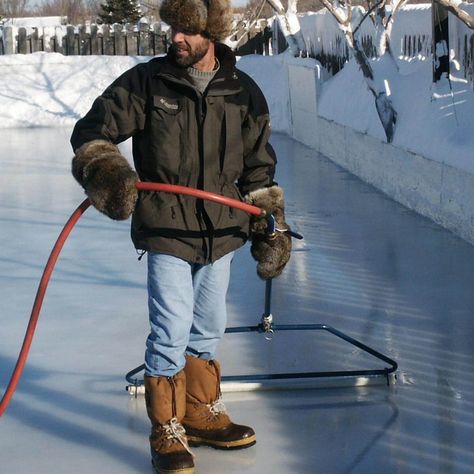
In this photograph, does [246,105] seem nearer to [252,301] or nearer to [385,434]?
[385,434]

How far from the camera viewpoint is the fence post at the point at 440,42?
33.2 ft

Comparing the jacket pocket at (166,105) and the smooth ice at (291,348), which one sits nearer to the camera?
the jacket pocket at (166,105)

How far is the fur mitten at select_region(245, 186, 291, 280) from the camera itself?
4375mm

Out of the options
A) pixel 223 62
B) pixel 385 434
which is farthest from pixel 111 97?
pixel 385 434

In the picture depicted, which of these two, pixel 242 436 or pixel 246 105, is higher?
pixel 246 105

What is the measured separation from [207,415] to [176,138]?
104 cm

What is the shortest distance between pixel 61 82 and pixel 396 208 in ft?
49.0

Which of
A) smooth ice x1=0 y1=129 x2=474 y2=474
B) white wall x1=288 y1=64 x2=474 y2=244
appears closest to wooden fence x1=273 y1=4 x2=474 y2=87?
white wall x1=288 y1=64 x2=474 y2=244

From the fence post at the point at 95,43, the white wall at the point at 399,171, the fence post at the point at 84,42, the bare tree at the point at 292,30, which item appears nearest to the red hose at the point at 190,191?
the white wall at the point at 399,171

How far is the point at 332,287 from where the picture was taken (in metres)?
7.25

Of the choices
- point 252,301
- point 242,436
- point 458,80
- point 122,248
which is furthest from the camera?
point 458,80

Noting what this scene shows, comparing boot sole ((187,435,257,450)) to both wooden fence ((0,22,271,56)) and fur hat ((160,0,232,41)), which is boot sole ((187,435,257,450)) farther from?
wooden fence ((0,22,271,56))

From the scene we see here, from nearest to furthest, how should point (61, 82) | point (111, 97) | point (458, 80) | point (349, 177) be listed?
point (111, 97) → point (458, 80) → point (349, 177) → point (61, 82)

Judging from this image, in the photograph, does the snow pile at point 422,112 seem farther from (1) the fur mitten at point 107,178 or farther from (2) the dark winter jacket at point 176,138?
(1) the fur mitten at point 107,178
